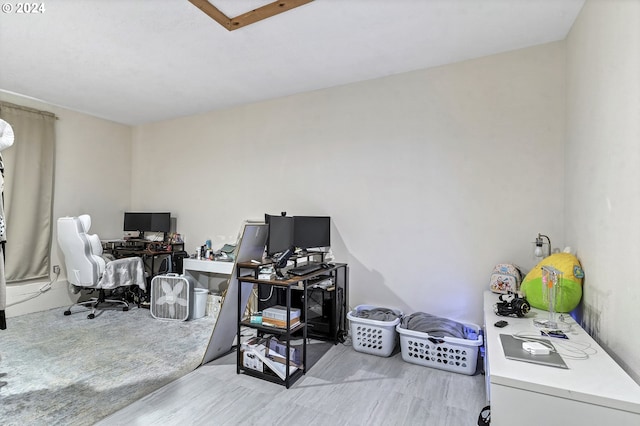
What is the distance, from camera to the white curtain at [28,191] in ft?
12.6

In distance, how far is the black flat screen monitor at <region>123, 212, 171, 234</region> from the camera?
4.66 metres

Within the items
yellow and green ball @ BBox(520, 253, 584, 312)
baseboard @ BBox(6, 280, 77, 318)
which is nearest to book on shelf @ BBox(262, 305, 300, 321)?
yellow and green ball @ BBox(520, 253, 584, 312)

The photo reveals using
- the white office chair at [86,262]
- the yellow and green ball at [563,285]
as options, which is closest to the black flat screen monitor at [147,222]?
the white office chair at [86,262]

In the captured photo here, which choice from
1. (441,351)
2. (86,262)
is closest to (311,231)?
(441,351)

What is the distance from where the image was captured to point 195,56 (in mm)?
2930

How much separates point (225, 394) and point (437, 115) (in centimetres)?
295

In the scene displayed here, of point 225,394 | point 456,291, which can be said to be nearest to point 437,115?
point 456,291

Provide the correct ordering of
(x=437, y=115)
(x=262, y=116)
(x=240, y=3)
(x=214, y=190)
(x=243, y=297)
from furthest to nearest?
1. (x=214, y=190)
2. (x=262, y=116)
3. (x=437, y=115)
4. (x=243, y=297)
5. (x=240, y=3)

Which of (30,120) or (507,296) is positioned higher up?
(30,120)

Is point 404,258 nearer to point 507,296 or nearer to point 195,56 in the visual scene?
point 507,296

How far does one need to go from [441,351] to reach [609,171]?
1724 millimetres

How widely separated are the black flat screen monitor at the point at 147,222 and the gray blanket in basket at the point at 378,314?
124 inches

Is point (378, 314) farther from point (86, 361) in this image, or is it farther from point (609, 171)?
point (86, 361)

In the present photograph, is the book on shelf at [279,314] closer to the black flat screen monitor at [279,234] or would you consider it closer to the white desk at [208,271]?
the black flat screen monitor at [279,234]
